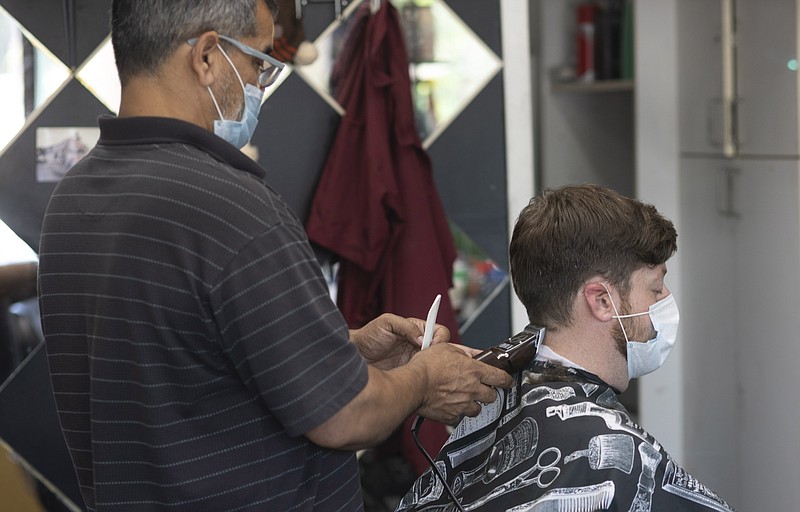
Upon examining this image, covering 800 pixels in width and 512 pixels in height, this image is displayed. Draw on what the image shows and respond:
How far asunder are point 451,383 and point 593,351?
417 mm

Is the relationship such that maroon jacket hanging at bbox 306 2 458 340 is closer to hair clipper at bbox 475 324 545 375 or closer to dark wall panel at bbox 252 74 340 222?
dark wall panel at bbox 252 74 340 222

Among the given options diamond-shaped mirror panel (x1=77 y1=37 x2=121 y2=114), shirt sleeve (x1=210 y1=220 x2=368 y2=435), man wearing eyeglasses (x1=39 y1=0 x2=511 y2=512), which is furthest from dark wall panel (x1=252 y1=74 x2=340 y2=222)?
shirt sleeve (x1=210 y1=220 x2=368 y2=435)

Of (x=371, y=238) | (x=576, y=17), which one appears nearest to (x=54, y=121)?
(x=371, y=238)

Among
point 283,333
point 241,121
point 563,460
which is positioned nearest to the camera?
point 283,333

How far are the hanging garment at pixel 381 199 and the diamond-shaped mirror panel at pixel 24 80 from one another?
0.77 meters

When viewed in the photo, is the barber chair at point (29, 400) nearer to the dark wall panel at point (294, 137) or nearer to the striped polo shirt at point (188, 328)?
the dark wall panel at point (294, 137)

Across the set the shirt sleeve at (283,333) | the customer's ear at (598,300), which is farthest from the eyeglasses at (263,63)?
the customer's ear at (598,300)

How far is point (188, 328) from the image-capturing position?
127cm

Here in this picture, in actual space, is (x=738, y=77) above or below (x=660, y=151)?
above

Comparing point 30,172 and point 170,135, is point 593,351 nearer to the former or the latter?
point 170,135

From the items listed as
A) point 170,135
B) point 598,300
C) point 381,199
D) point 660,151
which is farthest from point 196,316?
point 660,151

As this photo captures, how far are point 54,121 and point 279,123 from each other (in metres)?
0.61

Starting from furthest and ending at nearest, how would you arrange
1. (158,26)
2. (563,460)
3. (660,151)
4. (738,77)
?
(660,151)
(738,77)
(563,460)
(158,26)

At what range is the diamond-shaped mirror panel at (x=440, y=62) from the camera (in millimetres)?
2850
